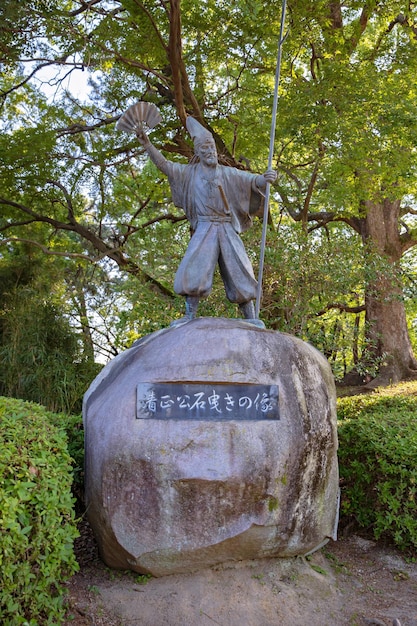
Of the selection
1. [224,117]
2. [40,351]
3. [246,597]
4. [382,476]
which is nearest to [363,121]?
[224,117]

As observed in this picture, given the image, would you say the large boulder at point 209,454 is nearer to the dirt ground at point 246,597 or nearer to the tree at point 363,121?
the dirt ground at point 246,597

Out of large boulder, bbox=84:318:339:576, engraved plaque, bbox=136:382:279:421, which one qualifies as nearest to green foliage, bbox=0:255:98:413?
large boulder, bbox=84:318:339:576

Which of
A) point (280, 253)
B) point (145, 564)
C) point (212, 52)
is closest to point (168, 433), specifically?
point (145, 564)

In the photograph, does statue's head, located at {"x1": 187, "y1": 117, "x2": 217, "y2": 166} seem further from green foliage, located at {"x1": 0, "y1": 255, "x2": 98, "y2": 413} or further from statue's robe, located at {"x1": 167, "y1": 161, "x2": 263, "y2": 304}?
green foliage, located at {"x1": 0, "y1": 255, "x2": 98, "y2": 413}

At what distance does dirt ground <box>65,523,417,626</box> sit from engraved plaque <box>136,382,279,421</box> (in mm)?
992

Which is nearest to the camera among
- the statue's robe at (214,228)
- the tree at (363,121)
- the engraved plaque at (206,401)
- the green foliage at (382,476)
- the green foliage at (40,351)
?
the engraved plaque at (206,401)

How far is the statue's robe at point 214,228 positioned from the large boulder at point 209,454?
0.63m

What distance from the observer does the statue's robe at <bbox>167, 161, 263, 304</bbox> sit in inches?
181

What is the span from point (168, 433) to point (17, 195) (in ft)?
26.3

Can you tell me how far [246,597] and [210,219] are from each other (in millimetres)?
2727

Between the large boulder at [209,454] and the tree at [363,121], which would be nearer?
the large boulder at [209,454]

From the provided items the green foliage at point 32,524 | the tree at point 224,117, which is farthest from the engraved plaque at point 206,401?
the tree at point 224,117

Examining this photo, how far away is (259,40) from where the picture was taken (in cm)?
873

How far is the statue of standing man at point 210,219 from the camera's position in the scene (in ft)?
15.1
